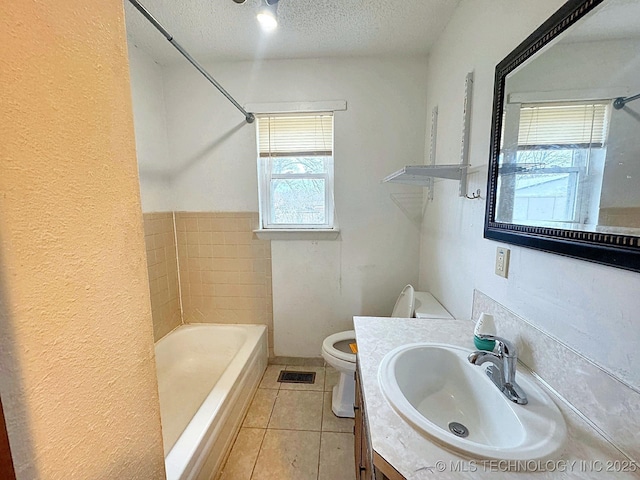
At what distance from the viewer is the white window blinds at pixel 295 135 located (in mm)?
2090

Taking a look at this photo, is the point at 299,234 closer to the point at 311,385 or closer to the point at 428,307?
the point at 428,307

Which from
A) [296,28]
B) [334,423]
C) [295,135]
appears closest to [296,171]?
[295,135]

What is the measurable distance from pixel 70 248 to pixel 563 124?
118 centimetres

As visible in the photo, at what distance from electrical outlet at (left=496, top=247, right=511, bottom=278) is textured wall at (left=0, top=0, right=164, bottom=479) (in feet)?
3.77

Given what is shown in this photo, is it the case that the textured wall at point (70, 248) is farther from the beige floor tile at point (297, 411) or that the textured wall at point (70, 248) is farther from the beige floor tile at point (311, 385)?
the beige floor tile at point (311, 385)

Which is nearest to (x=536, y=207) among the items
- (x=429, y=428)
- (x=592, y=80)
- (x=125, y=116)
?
(x=592, y=80)

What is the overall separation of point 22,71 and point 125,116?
0.18 meters

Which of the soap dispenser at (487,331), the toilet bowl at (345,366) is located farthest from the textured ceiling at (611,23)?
the toilet bowl at (345,366)

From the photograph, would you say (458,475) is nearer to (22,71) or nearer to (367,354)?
(367,354)

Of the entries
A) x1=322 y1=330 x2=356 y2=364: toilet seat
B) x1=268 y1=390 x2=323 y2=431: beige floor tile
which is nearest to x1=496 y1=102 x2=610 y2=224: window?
x1=322 y1=330 x2=356 y2=364: toilet seat

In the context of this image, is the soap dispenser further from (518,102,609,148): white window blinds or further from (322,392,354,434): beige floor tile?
(322,392,354,434): beige floor tile

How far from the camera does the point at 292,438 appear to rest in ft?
5.26

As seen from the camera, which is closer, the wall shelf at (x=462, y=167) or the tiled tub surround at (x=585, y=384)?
the tiled tub surround at (x=585, y=384)

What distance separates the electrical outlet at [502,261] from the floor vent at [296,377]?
1.62 metres
